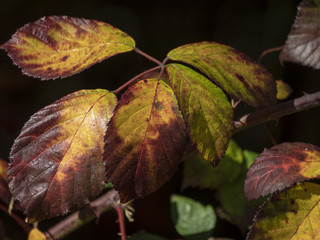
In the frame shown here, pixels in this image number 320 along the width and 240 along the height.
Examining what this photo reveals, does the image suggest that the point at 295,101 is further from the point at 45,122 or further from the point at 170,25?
the point at 170,25

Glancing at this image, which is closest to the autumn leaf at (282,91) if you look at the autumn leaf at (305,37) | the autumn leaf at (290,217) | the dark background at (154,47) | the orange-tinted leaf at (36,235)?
the autumn leaf at (305,37)

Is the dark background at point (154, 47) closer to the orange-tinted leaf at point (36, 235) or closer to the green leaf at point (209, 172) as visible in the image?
the green leaf at point (209, 172)

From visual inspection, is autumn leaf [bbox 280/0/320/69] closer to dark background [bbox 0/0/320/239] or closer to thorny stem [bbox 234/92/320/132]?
thorny stem [bbox 234/92/320/132]

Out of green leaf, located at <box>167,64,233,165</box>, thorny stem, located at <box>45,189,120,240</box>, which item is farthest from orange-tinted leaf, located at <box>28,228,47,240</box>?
green leaf, located at <box>167,64,233,165</box>

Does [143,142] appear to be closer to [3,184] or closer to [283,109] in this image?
[283,109]

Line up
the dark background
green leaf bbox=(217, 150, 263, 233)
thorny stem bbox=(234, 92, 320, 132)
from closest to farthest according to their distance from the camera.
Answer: thorny stem bbox=(234, 92, 320, 132) → green leaf bbox=(217, 150, 263, 233) → the dark background

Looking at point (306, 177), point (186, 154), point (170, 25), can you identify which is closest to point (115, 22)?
point (170, 25)
